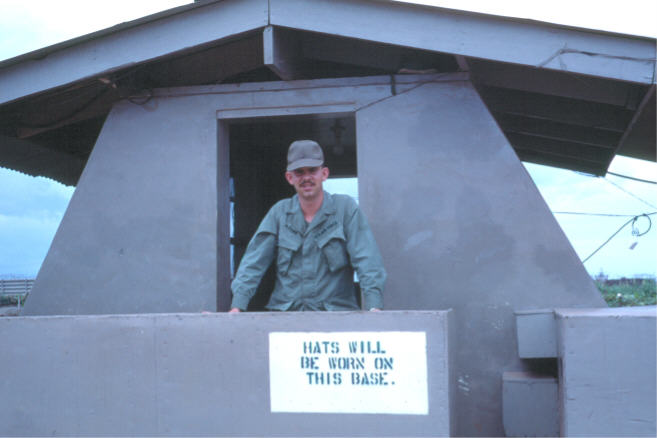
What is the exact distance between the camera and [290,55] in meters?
5.14

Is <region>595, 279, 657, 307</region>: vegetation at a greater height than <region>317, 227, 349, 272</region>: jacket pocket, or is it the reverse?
<region>317, 227, 349, 272</region>: jacket pocket

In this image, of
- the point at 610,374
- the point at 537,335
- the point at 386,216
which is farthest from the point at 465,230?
A: the point at 610,374

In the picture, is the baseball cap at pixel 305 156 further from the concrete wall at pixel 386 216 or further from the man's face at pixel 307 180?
the concrete wall at pixel 386 216

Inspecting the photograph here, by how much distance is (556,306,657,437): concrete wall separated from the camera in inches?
122

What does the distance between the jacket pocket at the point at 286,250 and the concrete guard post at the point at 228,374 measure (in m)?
0.82

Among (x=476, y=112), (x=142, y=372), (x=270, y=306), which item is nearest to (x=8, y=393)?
(x=142, y=372)

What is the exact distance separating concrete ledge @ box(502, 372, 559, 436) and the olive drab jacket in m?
1.23

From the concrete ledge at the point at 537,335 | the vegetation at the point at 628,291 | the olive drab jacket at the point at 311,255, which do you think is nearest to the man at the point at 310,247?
the olive drab jacket at the point at 311,255

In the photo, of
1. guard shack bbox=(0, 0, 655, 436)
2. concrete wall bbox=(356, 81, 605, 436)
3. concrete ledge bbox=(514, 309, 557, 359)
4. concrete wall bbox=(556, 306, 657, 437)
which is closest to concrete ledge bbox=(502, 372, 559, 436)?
guard shack bbox=(0, 0, 655, 436)

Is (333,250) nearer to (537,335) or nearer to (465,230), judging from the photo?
(465,230)

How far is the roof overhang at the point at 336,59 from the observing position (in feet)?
14.0

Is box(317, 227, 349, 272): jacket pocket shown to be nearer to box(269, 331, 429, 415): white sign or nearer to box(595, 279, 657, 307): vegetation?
box(269, 331, 429, 415): white sign

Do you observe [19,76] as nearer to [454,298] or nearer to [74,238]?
[74,238]

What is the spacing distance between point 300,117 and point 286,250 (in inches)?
65.0
